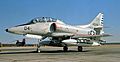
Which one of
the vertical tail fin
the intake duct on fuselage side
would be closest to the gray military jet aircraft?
the intake duct on fuselage side

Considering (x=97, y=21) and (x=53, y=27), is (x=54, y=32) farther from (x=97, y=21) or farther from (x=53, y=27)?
(x=97, y=21)

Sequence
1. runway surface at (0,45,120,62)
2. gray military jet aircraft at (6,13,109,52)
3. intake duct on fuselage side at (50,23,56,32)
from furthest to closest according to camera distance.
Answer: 1. intake duct on fuselage side at (50,23,56,32)
2. gray military jet aircraft at (6,13,109,52)
3. runway surface at (0,45,120,62)

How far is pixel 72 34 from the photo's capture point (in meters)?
26.9

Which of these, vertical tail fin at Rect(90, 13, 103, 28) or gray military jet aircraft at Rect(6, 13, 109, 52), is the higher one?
vertical tail fin at Rect(90, 13, 103, 28)

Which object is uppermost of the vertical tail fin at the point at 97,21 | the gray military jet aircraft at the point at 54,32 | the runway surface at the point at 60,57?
the vertical tail fin at the point at 97,21

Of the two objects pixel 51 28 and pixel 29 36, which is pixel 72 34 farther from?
pixel 29 36

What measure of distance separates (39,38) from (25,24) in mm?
1990

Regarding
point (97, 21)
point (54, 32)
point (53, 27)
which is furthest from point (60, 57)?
point (97, 21)

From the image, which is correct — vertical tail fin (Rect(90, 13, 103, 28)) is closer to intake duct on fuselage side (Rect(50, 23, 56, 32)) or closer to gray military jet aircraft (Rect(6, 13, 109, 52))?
gray military jet aircraft (Rect(6, 13, 109, 52))

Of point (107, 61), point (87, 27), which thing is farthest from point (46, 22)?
point (107, 61)

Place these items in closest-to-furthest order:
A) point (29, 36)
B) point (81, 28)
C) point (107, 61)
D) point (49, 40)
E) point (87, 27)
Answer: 1. point (107, 61)
2. point (29, 36)
3. point (49, 40)
4. point (81, 28)
5. point (87, 27)

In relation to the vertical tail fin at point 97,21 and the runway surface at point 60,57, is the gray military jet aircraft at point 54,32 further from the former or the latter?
the vertical tail fin at point 97,21

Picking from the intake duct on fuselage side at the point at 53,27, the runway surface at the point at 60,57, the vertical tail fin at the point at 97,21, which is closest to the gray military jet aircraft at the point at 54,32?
the intake duct on fuselage side at the point at 53,27

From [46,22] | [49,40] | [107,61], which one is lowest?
[107,61]
